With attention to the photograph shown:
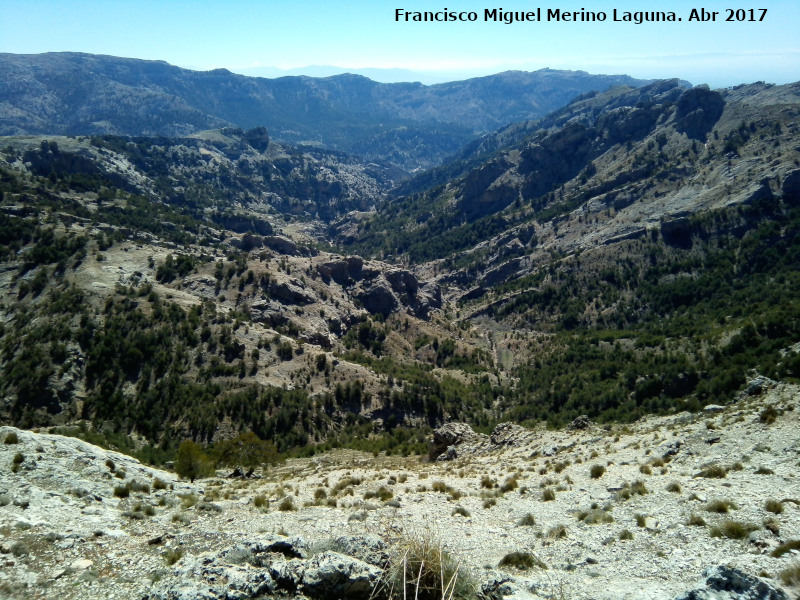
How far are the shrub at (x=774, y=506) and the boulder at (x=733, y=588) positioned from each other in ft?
22.4

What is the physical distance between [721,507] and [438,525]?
9180 mm

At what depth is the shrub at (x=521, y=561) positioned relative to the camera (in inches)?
478

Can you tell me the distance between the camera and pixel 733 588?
7949 mm

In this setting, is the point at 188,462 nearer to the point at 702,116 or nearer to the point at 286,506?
the point at 286,506

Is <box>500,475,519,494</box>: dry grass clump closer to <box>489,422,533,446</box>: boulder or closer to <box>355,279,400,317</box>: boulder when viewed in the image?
<box>489,422,533,446</box>: boulder

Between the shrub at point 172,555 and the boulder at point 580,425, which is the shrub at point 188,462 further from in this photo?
the boulder at point 580,425

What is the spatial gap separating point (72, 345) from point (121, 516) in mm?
51288

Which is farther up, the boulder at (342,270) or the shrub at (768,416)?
the shrub at (768,416)

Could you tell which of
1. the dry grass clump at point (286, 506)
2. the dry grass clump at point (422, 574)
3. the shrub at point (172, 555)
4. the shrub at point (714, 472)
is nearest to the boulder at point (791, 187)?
the shrub at point (714, 472)

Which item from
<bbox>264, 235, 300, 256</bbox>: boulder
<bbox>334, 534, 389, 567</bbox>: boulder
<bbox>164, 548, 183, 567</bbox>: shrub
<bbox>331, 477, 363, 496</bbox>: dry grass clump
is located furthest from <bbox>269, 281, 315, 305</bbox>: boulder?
<bbox>334, 534, 389, 567</bbox>: boulder

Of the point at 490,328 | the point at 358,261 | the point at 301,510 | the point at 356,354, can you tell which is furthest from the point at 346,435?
the point at 490,328

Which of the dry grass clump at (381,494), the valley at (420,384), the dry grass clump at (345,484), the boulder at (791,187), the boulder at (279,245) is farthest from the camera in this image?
the boulder at (279,245)

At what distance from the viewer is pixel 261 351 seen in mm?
67938

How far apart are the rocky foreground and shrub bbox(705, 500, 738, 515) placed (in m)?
0.04
